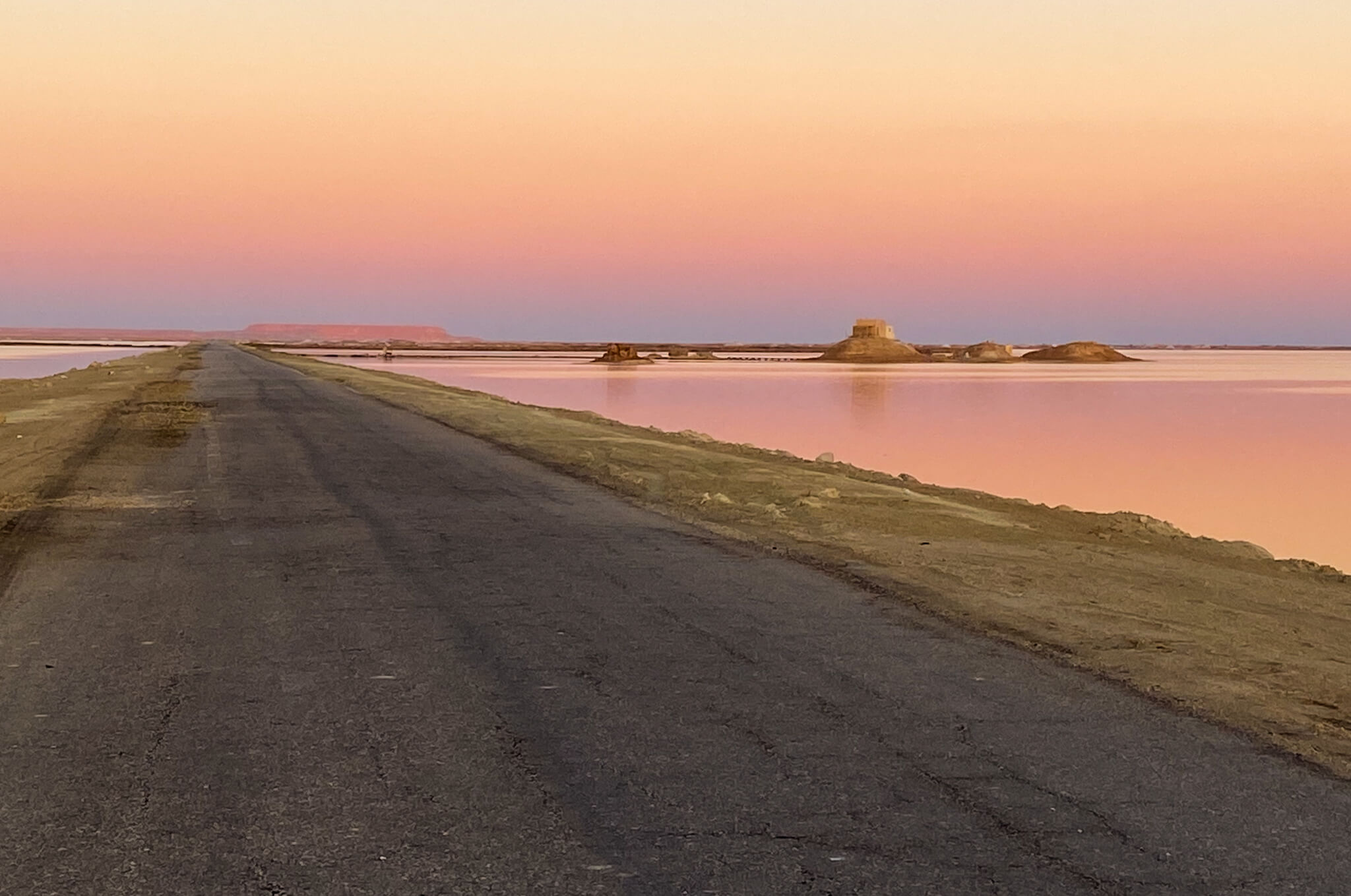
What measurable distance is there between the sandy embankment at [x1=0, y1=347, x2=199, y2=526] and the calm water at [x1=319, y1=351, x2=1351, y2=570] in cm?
1915

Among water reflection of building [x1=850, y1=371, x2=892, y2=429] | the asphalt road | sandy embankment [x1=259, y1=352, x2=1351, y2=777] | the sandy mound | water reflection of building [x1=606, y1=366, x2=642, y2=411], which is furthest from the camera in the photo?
the sandy mound

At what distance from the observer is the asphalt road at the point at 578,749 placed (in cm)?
497

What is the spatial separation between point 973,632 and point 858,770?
3749 mm

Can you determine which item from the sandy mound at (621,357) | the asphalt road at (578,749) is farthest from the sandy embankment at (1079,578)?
the sandy mound at (621,357)

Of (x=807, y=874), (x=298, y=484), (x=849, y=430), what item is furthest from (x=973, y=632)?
(x=849, y=430)

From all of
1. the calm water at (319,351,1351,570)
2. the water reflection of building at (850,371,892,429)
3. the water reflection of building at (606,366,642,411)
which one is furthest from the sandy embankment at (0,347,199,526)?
the water reflection of building at (850,371,892,429)

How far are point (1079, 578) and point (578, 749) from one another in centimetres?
794

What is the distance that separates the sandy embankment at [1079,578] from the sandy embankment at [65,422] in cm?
859

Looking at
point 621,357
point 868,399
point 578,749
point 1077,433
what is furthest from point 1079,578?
point 621,357

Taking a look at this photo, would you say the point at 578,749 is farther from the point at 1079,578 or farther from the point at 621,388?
the point at 621,388

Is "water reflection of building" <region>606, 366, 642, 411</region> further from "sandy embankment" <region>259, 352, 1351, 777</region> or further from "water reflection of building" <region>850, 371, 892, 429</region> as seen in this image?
"sandy embankment" <region>259, 352, 1351, 777</region>

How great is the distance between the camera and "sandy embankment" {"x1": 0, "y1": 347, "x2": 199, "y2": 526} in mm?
18766

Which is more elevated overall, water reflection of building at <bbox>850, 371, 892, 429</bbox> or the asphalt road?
the asphalt road

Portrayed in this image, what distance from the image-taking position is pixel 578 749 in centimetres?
642
